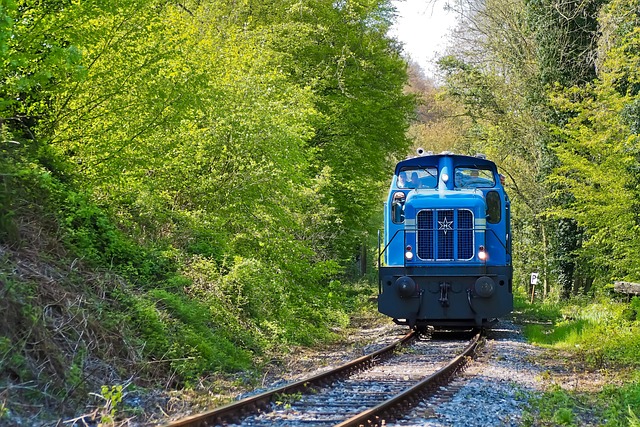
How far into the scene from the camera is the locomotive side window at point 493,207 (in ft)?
48.8

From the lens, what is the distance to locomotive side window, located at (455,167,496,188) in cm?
1559

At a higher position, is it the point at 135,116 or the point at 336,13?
the point at 336,13

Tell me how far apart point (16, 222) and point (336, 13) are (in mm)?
18922

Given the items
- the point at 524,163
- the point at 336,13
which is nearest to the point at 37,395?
the point at 336,13

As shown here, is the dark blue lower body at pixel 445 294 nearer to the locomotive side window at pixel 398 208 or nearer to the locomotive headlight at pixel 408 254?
the locomotive headlight at pixel 408 254

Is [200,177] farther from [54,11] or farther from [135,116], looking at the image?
[54,11]

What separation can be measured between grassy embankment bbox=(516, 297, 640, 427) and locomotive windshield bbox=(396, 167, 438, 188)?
414 cm

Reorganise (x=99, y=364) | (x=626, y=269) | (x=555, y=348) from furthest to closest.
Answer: (x=626, y=269) → (x=555, y=348) → (x=99, y=364)

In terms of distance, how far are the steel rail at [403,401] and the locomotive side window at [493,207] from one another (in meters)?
4.12

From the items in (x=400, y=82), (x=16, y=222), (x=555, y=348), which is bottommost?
(x=555, y=348)

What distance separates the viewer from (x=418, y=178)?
15.9m

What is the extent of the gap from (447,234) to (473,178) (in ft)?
5.70

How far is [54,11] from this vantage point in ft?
32.2

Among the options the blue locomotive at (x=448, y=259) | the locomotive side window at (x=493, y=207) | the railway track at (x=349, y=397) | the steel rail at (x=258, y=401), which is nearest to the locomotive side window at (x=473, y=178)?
the blue locomotive at (x=448, y=259)
